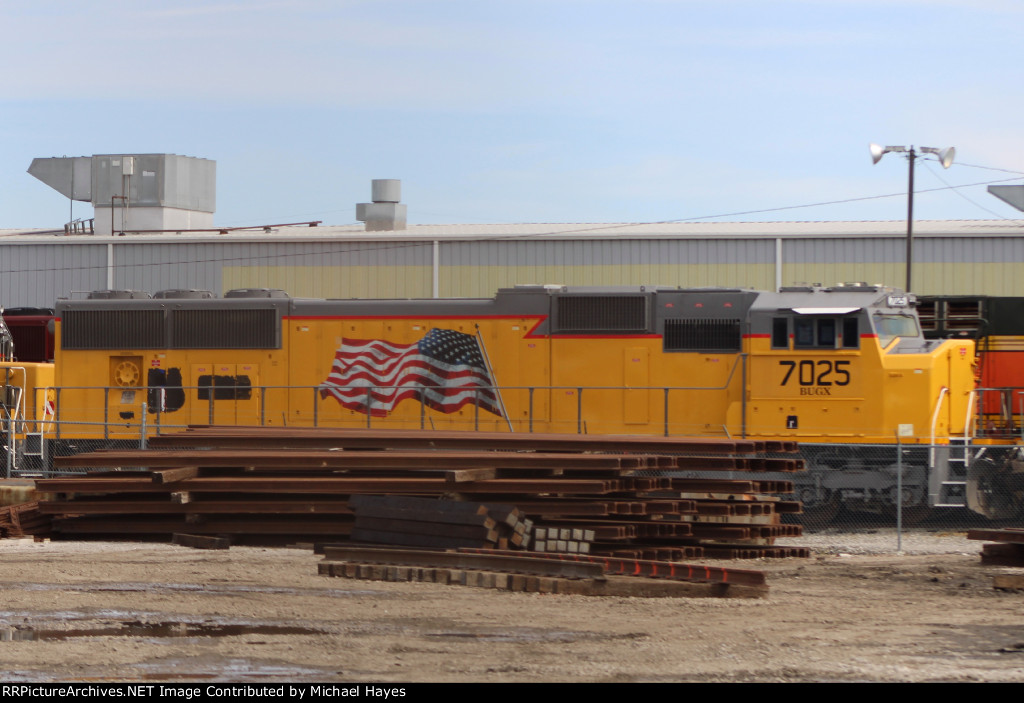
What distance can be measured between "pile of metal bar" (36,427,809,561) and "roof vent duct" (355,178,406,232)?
1159 inches

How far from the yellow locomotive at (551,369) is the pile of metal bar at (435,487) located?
11.8 feet

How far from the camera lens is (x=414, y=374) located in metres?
21.2

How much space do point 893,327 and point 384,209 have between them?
28.7m

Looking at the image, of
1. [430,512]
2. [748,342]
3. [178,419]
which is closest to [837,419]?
[748,342]

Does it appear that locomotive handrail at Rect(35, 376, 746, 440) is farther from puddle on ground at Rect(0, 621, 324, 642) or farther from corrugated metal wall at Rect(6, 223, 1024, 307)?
corrugated metal wall at Rect(6, 223, 1024, 307)

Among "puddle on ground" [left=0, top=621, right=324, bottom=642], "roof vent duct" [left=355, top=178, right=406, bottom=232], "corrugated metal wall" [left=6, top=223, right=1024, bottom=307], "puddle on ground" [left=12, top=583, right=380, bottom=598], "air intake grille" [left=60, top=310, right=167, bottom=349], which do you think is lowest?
"puddle on ground" [left=12, top=583, right=380, bottom=598]

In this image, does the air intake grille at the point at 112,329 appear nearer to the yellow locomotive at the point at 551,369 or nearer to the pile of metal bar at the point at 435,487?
the yellow locomotive at the point at 551,369

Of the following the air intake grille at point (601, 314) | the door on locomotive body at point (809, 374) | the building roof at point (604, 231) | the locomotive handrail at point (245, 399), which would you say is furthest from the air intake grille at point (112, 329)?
the building roof at point (604, 231)

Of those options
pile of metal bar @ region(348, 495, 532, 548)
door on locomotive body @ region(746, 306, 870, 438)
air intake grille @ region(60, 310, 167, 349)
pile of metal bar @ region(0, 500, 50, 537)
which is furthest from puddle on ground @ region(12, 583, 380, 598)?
air intake grille @ region(60, 310, 167, 349)

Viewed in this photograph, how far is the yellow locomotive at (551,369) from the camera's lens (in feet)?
60.8

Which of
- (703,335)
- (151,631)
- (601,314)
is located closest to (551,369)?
(601,314)

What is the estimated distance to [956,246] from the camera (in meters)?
39.8

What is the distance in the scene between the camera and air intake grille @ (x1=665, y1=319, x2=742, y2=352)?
19.8m

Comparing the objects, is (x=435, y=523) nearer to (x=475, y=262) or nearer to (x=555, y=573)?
(x=555, y=573)
